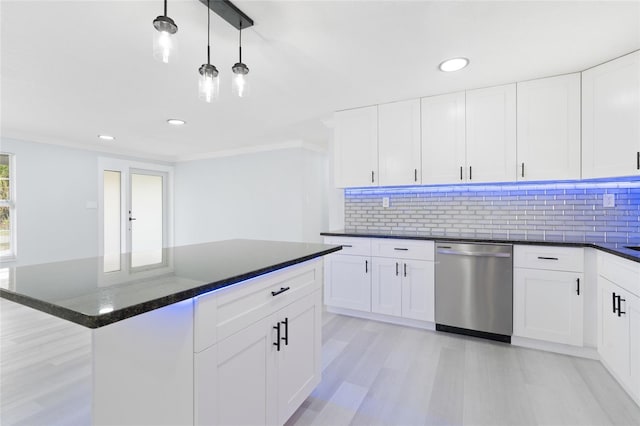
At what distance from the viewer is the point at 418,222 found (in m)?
3.46

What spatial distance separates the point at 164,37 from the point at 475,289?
2849 millimetres

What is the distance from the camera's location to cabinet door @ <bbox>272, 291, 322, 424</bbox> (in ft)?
4.94

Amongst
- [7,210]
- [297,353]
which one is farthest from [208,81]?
[7,210]

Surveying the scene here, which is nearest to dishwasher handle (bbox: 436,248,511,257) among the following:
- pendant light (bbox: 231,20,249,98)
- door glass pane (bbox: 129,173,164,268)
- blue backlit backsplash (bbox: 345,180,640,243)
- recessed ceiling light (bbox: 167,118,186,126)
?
blue backlit backsplash (bbox: 345,180,640,243)

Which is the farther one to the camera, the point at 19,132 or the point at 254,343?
the point at 19,132

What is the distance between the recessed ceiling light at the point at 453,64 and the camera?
89.3 inches

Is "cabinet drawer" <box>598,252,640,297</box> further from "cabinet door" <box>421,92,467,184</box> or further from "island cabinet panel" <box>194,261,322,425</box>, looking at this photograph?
"island cabinet panel" <box>194,261,322,425</box>

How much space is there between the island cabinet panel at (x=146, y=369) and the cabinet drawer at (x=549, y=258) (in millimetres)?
2592

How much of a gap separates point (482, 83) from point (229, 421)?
3104 millimetres

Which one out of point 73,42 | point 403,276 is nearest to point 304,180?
point 403,276

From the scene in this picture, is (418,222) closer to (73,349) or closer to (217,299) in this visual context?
(217,299)

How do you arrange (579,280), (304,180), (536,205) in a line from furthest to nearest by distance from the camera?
(304,180), (536,205), (579,280)

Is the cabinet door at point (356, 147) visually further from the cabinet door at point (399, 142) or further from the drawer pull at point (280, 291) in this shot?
the drawer pull at point (280, 291)

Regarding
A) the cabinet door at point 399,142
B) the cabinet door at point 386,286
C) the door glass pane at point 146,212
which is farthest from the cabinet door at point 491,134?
the door glass pane at point 146,212
